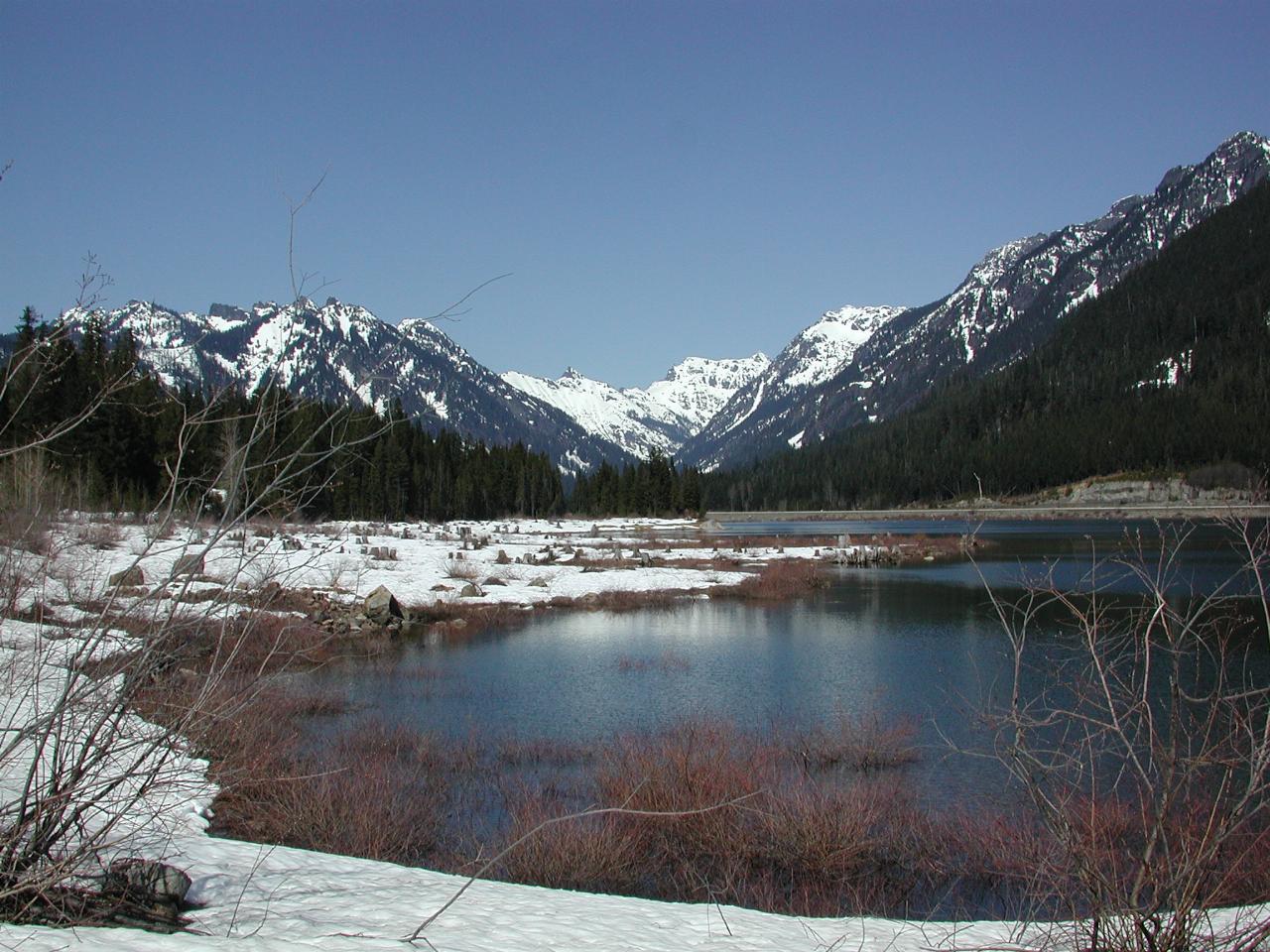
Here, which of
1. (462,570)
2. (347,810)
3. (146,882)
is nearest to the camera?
(146,882)

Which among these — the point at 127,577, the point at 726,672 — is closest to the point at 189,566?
the point at 127,577

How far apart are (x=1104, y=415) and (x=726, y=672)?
15122 centimetres

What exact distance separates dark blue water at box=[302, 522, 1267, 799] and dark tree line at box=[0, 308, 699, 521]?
16.4 feet

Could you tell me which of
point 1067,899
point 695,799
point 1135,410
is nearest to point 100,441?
point 695,799

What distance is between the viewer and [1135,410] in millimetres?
145500

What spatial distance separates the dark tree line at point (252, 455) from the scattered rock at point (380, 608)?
400cm

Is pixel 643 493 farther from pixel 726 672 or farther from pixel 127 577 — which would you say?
pixel 127 577

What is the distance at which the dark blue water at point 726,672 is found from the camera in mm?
15297

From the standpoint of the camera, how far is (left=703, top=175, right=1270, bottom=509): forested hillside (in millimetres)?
130500

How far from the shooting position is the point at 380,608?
26.8 metres

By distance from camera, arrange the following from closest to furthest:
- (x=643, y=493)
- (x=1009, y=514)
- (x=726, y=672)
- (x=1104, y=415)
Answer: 1. (x=726, y=672)
2. (x=1009, y=514)
3. (x=643, y=493)
4. (x=1104, y=415)

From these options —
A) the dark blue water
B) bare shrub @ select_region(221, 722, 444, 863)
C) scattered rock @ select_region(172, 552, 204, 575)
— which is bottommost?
the dark blue water

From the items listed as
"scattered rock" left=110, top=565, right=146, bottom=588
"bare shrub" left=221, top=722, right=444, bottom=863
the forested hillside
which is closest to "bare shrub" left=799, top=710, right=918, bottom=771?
"bare shrub" left=221, top=722, right=444, bottom=863

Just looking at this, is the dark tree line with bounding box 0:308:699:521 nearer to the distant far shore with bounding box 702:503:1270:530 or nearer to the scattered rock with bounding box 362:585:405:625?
the scattered rock with bounding box 362:585:405:625
